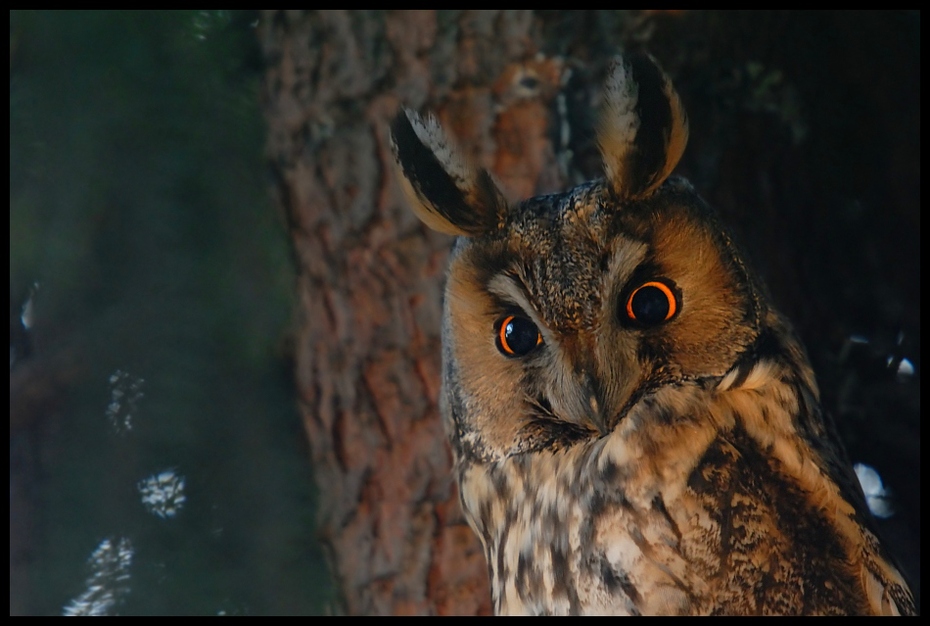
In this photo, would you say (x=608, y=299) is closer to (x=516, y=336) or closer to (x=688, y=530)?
(x=516, y=336)

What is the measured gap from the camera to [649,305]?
1.39m

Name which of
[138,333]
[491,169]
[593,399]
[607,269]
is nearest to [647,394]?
[593,399]

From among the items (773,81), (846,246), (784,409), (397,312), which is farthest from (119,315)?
(846,246)

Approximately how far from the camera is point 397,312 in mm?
2188

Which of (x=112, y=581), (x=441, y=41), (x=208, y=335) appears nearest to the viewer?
(x=112, y=581)

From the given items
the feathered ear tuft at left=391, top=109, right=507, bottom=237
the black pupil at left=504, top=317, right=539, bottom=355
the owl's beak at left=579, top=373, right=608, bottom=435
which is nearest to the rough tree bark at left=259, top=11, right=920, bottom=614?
the feathered ear tuft at left=391, top=109, right=507, bottom=237

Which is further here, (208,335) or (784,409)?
(208,335)

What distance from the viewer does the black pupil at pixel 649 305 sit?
4.57 feet

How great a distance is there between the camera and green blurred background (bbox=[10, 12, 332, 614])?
1622mm

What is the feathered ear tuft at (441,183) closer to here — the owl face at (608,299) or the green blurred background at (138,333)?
the owl face at (608,299)

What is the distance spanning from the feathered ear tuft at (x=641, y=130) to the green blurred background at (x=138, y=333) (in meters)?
0.98

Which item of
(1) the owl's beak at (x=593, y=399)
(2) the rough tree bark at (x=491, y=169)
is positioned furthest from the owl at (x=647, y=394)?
(2) the rough tree bark at (x=491, y=169)

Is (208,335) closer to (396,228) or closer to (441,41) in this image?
(396,228)

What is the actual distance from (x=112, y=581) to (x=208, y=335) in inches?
22.1
